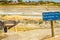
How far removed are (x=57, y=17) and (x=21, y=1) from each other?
3.13 m

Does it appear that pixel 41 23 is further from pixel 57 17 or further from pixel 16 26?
pixel 57 17

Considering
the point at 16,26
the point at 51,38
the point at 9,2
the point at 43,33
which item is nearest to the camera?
the point at 51,38

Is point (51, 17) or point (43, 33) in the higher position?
point (51, 17)

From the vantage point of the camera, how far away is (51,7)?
29.1 ft

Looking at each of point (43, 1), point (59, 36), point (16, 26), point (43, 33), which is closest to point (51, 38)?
point (59, 36)

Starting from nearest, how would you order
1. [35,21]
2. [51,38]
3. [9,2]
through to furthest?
1. [51,38]
2. [35,21]
3. [9,2]

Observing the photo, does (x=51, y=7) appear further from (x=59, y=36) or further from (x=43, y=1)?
(x=59, y=36)

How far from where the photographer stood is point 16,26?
7.82 metres

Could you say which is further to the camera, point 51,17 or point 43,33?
point 43,33

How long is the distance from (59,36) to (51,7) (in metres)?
3.11

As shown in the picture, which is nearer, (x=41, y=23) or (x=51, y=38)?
(x=51, y=38)

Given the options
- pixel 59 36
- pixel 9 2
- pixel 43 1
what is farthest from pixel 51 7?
pixel 59 36

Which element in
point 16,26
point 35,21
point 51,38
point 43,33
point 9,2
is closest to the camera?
point 51,38

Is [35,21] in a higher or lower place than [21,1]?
lower
